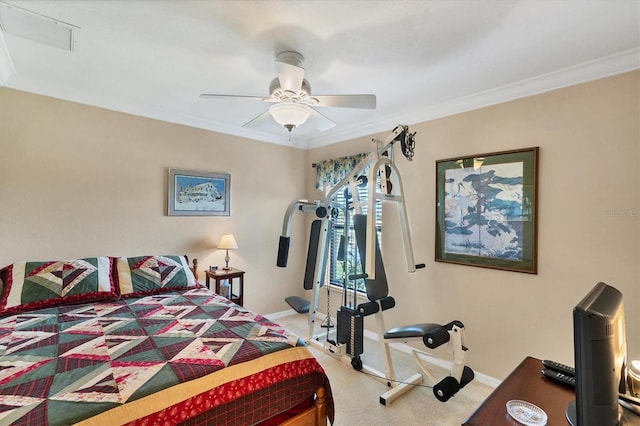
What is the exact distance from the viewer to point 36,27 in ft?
5.71

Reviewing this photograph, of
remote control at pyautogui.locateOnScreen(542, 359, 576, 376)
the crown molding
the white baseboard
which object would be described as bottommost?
the white baseboard

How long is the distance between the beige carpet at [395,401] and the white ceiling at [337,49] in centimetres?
243

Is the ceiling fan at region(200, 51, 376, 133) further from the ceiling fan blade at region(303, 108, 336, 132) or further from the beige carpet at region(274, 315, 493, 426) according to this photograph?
the beige carpet at region(274, 315, 493, 426)

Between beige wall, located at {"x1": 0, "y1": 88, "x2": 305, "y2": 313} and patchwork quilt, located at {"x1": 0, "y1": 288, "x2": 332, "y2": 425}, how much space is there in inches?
32.5

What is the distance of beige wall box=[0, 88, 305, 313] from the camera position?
7.96 feet

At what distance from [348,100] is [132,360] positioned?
1908mm

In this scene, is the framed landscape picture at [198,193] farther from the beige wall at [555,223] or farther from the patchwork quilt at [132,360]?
the beige wall at [555,223]

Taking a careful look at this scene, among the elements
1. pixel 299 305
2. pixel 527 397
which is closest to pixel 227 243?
pixel 299 305

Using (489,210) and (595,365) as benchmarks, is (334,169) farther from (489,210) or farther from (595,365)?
(595,365)

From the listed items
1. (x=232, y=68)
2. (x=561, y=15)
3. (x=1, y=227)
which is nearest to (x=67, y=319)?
(x=1, y=227)

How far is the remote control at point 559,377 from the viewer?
117cm

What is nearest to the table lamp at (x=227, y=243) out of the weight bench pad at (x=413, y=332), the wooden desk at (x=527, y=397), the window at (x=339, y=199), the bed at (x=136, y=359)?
the bed at (x=136, y=359)

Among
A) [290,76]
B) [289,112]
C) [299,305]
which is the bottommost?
[299,305]

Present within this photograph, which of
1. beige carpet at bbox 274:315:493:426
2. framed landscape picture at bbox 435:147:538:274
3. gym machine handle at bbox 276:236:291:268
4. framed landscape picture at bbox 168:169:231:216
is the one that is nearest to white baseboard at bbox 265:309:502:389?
beige carpet at bbox 274:315:493:426
